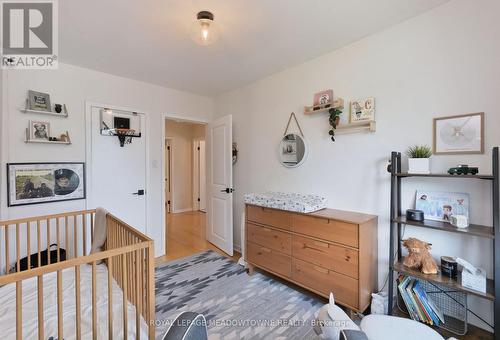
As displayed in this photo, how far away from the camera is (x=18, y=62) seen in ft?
7.74

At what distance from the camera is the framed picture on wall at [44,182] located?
7.68 feet

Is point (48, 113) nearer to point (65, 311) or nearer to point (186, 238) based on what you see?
point (65, 311)

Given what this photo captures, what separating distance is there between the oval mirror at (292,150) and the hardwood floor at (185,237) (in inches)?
60.1

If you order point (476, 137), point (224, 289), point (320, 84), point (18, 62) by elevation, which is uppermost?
point (18, 62)

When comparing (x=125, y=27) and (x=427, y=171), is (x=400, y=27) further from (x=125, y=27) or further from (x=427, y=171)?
(x=125, y=27)

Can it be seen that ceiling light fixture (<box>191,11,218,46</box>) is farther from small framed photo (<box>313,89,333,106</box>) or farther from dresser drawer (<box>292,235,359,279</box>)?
dresser drawer (<box>292,235,359,279</box>)

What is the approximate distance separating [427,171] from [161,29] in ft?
7.82

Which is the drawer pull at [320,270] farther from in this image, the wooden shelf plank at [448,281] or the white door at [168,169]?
the white door at [168,169]

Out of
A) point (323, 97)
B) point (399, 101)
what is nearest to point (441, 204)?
point (399, 101)

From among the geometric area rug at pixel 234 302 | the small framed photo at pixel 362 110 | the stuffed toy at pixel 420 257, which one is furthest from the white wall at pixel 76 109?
the stuffed toy at pixel 420 257

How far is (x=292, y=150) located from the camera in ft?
9.18

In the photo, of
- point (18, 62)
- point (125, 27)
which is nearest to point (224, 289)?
point (125, 27)

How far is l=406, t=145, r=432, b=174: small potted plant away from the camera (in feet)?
5.69

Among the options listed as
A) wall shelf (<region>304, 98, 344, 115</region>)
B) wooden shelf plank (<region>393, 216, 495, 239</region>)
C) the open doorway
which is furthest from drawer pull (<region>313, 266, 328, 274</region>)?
the open doorway
